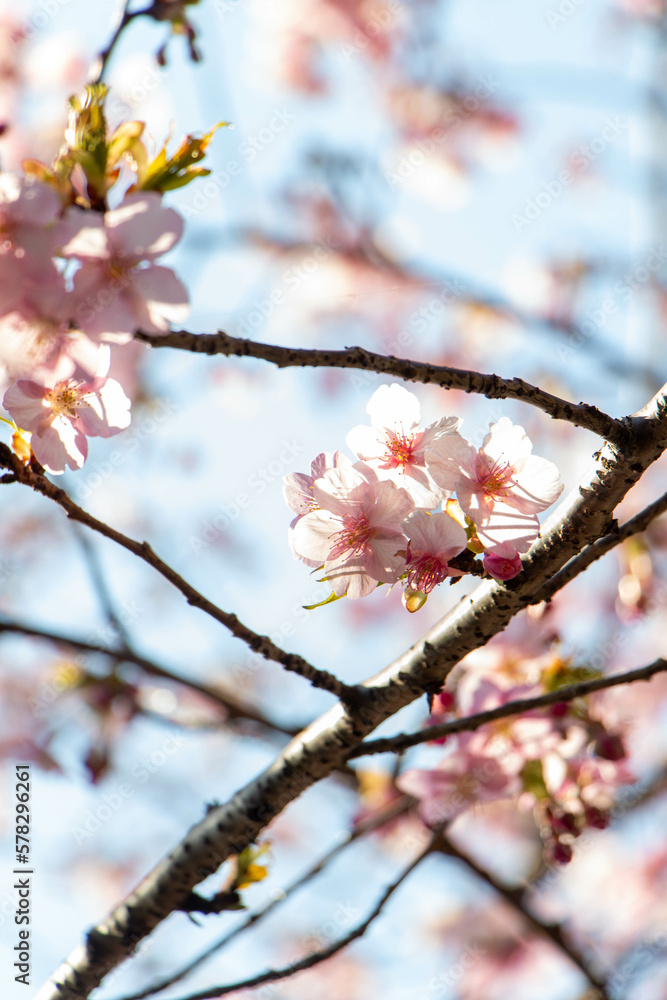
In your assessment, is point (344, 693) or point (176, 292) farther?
point (344, 693)

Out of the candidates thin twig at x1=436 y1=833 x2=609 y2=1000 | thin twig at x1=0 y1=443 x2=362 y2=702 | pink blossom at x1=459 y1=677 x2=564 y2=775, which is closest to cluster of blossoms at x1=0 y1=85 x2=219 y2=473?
thin twig at x1=0 y1=443 x2=362 y2=702

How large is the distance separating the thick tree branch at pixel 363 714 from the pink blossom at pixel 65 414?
0.57 meters

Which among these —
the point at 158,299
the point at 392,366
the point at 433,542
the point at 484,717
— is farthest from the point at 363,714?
the point at 158,299

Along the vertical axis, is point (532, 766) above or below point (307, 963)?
above

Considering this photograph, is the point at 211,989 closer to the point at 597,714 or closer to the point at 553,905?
the point at 597,714

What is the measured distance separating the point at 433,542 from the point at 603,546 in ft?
1.29

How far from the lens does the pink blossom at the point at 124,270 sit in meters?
0.89

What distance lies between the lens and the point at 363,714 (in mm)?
1259

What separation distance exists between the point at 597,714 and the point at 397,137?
23.9ft

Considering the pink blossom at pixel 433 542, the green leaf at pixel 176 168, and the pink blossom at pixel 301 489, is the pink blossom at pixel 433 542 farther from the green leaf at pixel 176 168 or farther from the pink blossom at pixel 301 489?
the green leaf at pixel 176 168

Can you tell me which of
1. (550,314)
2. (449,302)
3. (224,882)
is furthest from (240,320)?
(224,882)

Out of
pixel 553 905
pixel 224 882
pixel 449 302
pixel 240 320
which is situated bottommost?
pixel 224 882

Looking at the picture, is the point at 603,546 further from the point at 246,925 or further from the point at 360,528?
the point at 246,925

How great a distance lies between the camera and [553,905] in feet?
17.5
